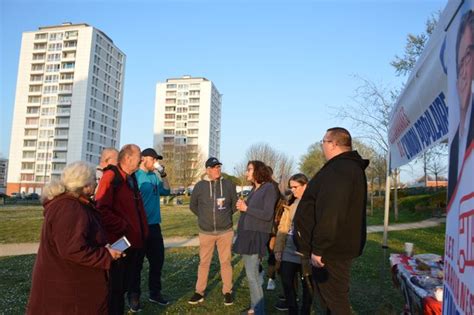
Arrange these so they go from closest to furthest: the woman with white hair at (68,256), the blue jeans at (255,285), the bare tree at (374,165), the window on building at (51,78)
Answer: the woman with white hair at (68,256) < the blue jeans at (255,285) < the bare tree at (374,165) < the window on building at (51,78)

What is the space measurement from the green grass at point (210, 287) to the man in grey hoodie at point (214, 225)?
29 centimetres

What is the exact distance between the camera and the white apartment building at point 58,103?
90.4 meters

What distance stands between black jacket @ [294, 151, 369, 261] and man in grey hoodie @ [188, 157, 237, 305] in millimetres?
2543

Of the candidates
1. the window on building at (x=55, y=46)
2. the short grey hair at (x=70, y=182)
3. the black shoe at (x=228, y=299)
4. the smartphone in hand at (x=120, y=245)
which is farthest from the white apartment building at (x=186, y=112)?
the short grey hair at (x=70, y=182)

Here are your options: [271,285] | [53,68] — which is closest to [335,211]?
[271,285]

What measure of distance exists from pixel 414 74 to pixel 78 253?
3.49m

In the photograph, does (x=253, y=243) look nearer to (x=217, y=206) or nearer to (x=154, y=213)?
(x=217, y=206)

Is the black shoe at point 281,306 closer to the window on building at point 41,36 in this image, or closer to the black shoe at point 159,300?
the black shoe at point 159,300

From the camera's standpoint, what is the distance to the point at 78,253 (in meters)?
3.22

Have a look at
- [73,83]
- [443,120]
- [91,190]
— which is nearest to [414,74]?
[443,120]

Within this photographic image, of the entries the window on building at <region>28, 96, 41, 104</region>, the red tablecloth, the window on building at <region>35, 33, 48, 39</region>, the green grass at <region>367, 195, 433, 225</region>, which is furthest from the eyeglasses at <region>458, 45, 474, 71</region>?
the window on building at <region>35, 33, 48, 39</region>

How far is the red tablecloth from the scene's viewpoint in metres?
3.49

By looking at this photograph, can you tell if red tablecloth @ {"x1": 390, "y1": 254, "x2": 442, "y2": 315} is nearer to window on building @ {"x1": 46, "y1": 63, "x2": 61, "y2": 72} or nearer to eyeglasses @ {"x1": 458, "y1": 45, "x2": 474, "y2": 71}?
eyeglasses @ {"x1": 458, "y1": 45, "x2": 474, "y2": 71}

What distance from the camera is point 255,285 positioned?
16.6 ft
